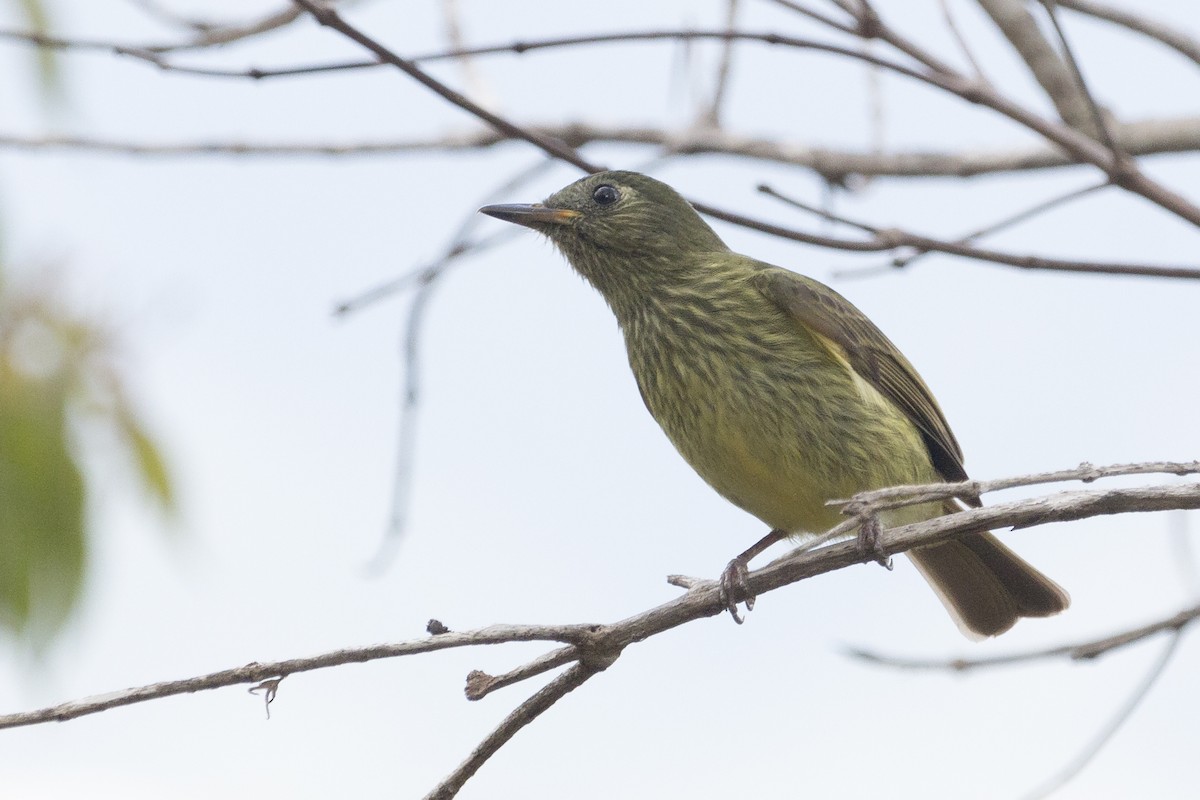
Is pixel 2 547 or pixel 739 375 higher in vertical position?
pixel 739 375

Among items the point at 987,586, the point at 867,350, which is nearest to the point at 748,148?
the point at 867,350

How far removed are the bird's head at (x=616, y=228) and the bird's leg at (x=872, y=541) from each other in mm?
1846

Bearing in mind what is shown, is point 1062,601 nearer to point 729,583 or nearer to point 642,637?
point 729,583

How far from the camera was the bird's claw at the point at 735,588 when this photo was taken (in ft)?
11.0

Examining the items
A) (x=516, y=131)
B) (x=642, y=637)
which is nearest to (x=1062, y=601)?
(x=642, y=637)

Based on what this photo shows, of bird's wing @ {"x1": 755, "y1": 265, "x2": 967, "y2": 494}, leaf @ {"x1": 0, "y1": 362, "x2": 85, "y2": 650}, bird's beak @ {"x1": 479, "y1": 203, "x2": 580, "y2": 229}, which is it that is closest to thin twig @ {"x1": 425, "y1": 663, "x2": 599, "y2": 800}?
bird's wing @ {"x1": 755, "y1": 265, "x2": 967, "y2": 494}

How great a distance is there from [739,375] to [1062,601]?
1.39 m

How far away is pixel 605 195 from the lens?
5.21 m

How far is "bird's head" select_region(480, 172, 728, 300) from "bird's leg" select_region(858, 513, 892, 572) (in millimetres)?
1846

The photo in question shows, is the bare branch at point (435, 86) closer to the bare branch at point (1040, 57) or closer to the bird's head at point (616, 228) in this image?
the bare branch at point (1040, 57)

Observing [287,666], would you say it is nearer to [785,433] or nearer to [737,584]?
[737,584]

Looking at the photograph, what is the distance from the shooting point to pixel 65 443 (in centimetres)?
470

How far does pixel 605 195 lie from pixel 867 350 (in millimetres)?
1249

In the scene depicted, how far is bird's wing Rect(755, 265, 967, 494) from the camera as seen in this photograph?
4.39 meters
